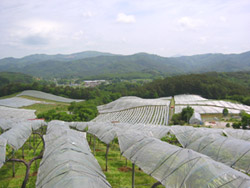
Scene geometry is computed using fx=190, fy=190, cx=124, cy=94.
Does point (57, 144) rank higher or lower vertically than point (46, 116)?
higher

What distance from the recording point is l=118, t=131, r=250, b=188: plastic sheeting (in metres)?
5.68

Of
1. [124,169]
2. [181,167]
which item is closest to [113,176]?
[124,169]

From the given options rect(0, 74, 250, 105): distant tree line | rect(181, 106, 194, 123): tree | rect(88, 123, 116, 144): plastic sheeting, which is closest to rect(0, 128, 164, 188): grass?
rect(88, 123, 116, 144): plastic sheeting

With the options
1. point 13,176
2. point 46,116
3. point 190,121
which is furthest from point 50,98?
Answer: point 13,176

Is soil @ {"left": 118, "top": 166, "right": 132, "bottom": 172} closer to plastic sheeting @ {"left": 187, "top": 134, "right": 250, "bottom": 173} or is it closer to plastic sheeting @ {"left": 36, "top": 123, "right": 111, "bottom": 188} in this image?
plastic sheeting @ {"left": 187, "top": 134, "right": 250, "bottom": 173}

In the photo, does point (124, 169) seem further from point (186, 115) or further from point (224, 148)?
point (186, 115)

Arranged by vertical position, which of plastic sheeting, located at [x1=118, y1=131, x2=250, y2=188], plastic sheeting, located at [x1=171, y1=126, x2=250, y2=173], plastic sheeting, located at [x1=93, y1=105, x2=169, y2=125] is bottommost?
plastic sheeting, located at [x1=93, y1=105, x2=169, y2=125]

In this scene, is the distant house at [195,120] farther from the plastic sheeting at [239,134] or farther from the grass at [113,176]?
the grass at [113,176]

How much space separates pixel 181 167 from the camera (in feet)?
22.4

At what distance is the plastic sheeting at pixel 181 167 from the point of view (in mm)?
5682

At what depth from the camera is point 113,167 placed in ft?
41.5

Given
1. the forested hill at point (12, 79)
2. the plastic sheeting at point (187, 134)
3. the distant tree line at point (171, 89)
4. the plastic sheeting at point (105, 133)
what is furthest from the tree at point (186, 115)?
the forested hill at point (12, 79)

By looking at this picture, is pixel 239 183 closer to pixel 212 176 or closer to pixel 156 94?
pixel 212 176

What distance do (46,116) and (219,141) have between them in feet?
97.1
